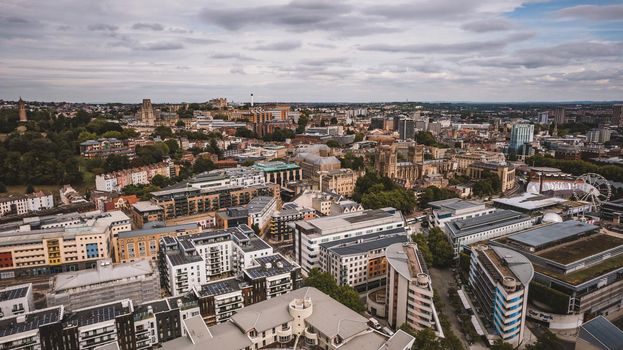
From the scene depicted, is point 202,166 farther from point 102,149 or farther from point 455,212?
point 455,212

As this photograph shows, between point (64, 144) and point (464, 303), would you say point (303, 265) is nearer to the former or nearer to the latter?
point (464, 303)

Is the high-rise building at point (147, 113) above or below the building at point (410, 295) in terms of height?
above

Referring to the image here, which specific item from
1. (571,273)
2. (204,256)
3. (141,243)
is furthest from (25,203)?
(571,273)

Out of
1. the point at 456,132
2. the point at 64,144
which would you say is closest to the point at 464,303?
the point at 64,144

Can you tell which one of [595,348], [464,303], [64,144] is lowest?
[464,303]

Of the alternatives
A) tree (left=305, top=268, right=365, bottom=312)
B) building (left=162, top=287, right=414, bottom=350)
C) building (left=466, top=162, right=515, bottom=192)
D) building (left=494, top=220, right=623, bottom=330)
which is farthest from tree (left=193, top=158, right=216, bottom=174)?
building (left=466, top=162, right=515, bottom=192)

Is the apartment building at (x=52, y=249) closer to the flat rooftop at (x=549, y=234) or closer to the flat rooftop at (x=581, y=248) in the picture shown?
the flat rooftop at (x=549, y=234)

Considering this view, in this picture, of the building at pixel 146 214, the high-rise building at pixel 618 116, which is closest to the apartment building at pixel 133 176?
the building at pixel 146 214
